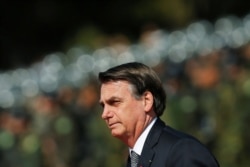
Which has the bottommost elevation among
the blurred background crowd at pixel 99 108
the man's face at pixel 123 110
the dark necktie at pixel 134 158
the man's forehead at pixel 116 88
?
the dark necktie at pixel 134 158

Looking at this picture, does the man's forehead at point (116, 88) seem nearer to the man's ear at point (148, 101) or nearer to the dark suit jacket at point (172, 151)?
the man's ear at point (148, 101)

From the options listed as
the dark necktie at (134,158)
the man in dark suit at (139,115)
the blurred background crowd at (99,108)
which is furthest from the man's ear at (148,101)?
the blurred background crowd at (99,108)

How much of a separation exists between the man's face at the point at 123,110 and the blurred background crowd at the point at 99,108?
522cm

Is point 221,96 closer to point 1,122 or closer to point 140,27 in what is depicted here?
point 1,122

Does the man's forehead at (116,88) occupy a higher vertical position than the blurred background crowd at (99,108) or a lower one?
lower

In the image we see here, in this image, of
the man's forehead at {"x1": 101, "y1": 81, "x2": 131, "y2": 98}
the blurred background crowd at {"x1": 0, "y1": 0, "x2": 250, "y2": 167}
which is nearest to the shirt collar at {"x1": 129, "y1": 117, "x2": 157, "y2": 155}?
the man's forehead at {"x1": 101, "y1": 81, "x2": 131, "y2": 98}

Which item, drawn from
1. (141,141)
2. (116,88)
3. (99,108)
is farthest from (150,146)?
(99,108)

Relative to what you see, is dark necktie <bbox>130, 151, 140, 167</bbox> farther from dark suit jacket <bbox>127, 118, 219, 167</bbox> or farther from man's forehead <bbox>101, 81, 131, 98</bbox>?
man's forehead <bbox>101, 81, 131, 98</bbox>

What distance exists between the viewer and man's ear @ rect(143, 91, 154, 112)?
4.61m

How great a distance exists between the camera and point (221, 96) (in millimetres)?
10078

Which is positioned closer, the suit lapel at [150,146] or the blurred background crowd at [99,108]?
the suit lapel at [150,146]

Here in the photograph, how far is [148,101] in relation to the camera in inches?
182

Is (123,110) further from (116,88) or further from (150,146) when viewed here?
(150,146)

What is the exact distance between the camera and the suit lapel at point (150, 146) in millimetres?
4602
